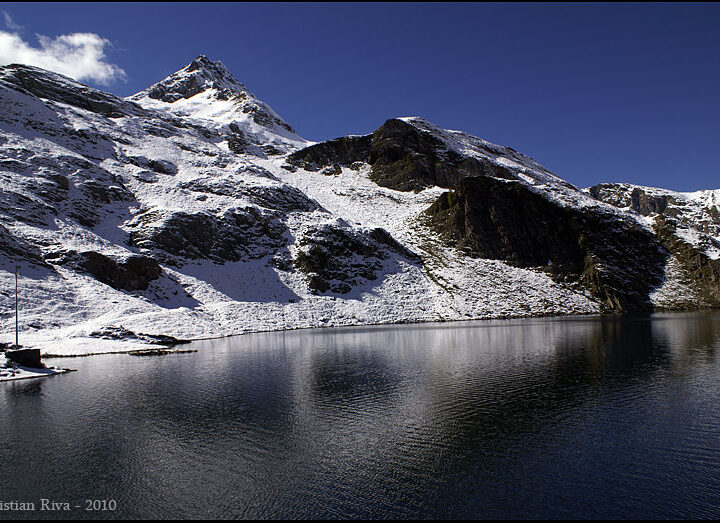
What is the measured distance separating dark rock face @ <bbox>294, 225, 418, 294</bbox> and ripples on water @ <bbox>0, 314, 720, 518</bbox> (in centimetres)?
4429

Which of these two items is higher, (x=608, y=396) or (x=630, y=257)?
(x=630, y=257)

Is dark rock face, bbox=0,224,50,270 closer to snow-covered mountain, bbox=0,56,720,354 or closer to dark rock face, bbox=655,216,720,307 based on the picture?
snow-covered mountain, bbox=0,56,720,354

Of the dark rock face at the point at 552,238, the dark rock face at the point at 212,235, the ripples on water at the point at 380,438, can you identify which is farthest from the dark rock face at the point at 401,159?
the ripples on water at the point at 380,438

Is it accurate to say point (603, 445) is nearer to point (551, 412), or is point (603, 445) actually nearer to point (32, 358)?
point (551, 412)

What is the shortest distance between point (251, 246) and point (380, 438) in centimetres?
6877

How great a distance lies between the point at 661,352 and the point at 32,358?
4603 cm

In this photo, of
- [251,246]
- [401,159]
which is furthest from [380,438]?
[401,159]

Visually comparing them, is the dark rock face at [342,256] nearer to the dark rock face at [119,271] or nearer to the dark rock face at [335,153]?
the dark rock face at [119,271]

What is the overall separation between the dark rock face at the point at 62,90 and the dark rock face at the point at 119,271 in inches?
3207

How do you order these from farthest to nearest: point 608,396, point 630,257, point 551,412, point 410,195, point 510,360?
1. point 410,195
2. point 630,257
3. point 510,360
4. point 608,396
5. point 551,412

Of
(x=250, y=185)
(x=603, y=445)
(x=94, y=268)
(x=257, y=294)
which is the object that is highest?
(x=250, y=185)

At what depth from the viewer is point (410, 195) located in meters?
123

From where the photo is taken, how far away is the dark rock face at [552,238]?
3359 inches

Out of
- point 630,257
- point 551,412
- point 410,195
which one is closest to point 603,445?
point 551,412
